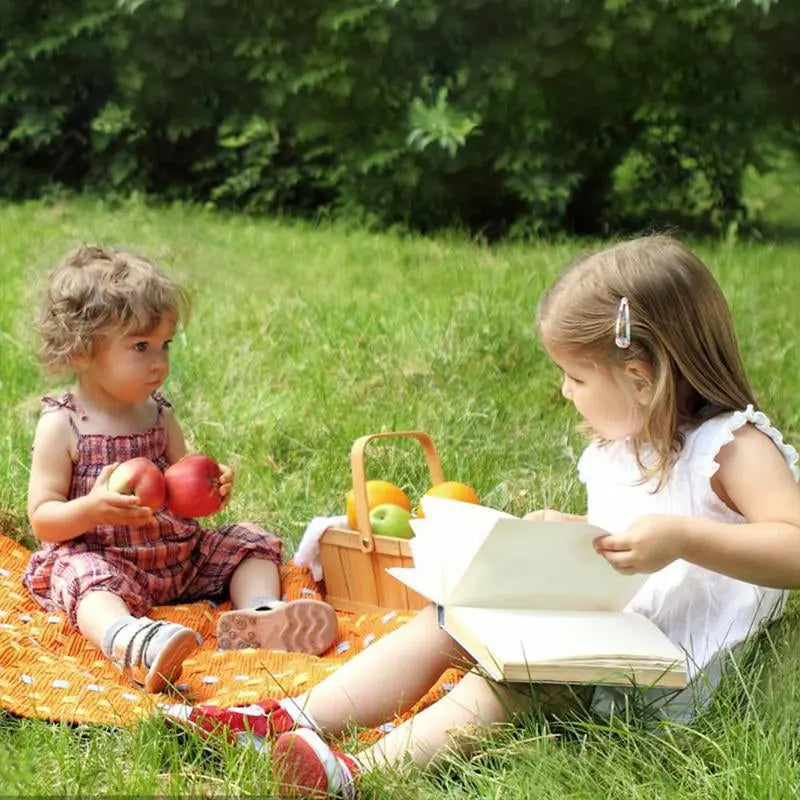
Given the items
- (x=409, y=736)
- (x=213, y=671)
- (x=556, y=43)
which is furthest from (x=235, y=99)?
(x=409, y=736)

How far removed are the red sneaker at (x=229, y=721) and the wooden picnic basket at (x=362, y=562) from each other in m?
0.86

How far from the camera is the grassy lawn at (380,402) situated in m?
2.33

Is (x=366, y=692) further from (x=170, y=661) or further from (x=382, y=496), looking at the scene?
(x=382, y=496)

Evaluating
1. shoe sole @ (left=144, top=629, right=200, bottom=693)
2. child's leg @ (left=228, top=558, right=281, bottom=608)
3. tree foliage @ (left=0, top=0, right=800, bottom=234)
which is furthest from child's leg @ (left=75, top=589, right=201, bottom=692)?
tree foliage @ (left=0, top=0, right=800, bottom=234)

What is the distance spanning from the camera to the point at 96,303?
3.42 meters

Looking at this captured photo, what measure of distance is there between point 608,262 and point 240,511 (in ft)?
5.49

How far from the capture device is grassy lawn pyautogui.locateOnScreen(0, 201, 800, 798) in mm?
2334

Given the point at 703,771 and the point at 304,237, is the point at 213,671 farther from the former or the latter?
the point at 304,237

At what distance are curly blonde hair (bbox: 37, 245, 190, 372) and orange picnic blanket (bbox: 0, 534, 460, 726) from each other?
62 cm

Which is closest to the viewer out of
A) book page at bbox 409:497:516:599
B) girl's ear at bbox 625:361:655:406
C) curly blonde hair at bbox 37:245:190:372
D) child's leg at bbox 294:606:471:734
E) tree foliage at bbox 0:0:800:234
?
book page at bbox 409:497:516:599

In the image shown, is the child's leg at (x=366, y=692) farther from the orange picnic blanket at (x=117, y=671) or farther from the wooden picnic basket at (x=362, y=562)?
the wooden picnic basket at (x=362, y=562)

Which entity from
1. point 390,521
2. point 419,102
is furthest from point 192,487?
point 419,102

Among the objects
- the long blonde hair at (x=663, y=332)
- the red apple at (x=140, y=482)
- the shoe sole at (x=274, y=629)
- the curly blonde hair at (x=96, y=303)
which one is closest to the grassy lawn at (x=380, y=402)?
the curly blonde hair at (x=96, y=303)

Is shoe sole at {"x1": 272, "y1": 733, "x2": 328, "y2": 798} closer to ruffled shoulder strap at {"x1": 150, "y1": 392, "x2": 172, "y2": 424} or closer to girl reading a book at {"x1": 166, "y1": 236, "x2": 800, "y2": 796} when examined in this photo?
girl reading a book at {"x1": 166, "y1": 236, "x2": 800, "y2": 796}
